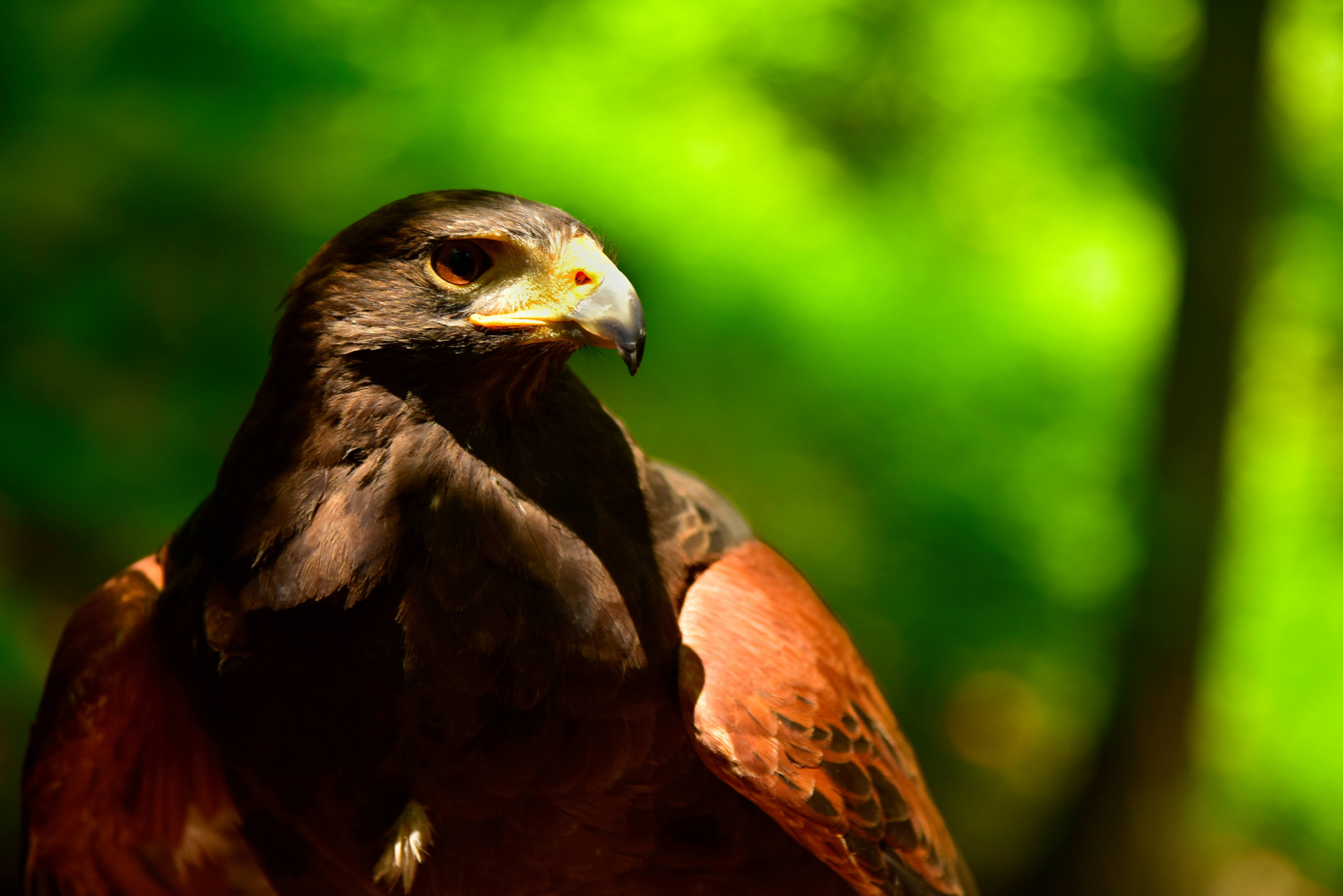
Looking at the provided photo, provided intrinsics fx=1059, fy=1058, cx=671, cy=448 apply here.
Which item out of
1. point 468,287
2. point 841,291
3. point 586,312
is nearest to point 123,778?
point 468,287

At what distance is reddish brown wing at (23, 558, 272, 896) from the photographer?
196cm

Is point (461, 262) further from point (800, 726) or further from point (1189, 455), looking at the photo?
point (1189, 455)

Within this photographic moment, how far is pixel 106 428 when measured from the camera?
4.28m

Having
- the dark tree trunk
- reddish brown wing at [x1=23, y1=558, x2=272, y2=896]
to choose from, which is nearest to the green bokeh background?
the dark tree trunk

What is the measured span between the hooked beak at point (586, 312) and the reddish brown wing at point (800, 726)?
59 cm

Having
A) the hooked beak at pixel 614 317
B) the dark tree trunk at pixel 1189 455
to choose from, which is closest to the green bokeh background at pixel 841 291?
the dark tree trunk at pixel 1189 455

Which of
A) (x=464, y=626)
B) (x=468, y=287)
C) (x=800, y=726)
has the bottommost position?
(x=800, y=726)

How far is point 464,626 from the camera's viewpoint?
161 cm

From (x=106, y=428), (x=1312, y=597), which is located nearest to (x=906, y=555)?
(x=1312, y=597)

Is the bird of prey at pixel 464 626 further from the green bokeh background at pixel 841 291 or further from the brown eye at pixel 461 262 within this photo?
the green bokeh background at pixel 841 291

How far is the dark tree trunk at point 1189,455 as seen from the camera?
448cm

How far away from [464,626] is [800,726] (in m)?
0.67

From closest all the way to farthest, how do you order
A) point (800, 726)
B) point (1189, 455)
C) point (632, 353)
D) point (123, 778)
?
point (632, 353) → point (800, 726) → point (123, 778) → point (1189, 455)

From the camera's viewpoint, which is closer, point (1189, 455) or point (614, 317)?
point (614, 317)
